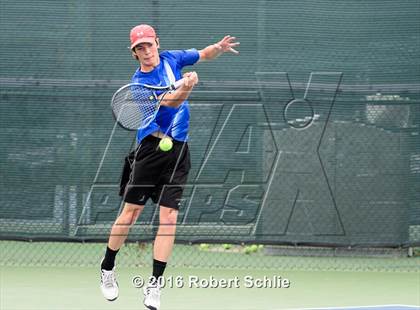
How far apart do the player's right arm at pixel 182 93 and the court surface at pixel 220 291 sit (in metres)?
1.41

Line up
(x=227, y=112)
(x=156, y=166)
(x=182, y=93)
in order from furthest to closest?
(x=227, y=112)
(x=156, y=166)
(x=182, y=93)

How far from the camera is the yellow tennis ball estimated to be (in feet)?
18.9

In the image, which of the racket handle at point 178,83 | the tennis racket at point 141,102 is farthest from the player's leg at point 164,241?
the racket handle at point 178,83

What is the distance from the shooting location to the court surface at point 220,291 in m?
6.34

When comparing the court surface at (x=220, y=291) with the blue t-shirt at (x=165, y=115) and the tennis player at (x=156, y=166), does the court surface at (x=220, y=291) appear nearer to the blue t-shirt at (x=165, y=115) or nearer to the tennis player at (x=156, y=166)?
the tennis player at (x=156, y=166)

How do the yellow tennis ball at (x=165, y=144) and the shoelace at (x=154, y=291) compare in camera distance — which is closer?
the shoelace at (x=154, y=291)

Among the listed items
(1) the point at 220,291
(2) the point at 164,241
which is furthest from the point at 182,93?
(1) the point at 220,291

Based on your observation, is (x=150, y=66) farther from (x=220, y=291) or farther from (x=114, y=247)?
(x=220, y=291)

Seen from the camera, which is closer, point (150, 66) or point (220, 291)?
point (150, 66)

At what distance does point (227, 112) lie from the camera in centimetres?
784

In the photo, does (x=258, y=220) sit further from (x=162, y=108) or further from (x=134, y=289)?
(x=162, y=108)

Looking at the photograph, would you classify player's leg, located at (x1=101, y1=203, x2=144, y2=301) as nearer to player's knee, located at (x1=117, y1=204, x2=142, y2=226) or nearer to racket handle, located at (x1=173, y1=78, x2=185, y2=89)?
player's knee, located at (x1=117, y1=204, x2=142, y2=226)

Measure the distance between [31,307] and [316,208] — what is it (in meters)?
2.69

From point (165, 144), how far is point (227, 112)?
213 centimetres
